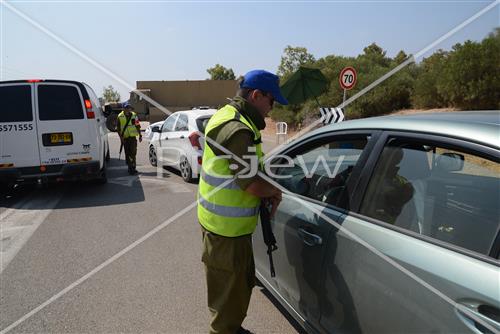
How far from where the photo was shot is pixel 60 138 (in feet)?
23.5

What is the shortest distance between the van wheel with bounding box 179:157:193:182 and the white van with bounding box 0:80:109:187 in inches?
76.7

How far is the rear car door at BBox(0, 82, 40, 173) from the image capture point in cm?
682

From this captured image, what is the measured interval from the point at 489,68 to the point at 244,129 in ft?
56.2

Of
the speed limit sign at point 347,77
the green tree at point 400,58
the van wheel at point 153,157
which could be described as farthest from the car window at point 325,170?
the green tree at point 400,58

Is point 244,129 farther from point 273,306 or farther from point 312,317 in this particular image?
point 273,306

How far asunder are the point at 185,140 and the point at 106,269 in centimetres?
475

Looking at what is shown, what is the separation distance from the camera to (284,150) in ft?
10.5

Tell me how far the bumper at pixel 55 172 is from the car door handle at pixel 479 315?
23.2 ft

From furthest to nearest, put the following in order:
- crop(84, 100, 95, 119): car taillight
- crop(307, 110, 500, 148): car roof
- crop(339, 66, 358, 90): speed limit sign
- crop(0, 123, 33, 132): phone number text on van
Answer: crop(339, 66, 358, 90): speed limit sign, crop(84, 100, 95, 119): car taillight, crop(0, 123, 33, 132): phone number text on van, crop(307, 110, 500, 148): car roof

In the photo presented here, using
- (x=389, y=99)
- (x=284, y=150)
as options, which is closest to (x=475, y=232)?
(x=284, y=150)

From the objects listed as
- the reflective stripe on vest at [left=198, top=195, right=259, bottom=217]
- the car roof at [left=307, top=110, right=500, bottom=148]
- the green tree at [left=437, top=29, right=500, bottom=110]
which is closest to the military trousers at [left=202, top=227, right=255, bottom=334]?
the reflective stripe on vest at [left=198, top=195, right=259, bottom=217]

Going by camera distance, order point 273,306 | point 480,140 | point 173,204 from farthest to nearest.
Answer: point 173,204 < point 273,306 < point 480,140

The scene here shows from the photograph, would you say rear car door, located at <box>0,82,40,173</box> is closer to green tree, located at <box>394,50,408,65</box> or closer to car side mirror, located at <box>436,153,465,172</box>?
car side mirror, located at <box>436,153,465,172</box>

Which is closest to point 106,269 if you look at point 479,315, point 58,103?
point 479,315
